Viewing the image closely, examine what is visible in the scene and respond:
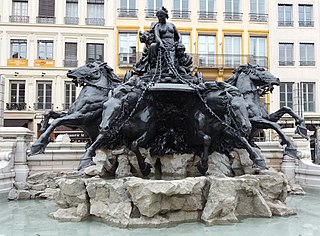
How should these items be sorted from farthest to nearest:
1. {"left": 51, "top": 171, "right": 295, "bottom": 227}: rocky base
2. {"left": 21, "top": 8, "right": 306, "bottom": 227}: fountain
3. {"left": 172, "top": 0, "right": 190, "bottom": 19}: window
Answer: {"left": 172, "top": 0, "right": 190, "bottom": 19}: window, {"left": 21, "top": 8, "right": 306, "bottom": 227}: fountain, {"left": 51, "top": 171, "right": 295, "bottom": 227}: rocky base

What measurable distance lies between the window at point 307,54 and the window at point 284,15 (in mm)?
2071

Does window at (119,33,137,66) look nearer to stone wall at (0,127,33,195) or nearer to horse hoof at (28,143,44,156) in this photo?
stone wall at (0,127,33,195)

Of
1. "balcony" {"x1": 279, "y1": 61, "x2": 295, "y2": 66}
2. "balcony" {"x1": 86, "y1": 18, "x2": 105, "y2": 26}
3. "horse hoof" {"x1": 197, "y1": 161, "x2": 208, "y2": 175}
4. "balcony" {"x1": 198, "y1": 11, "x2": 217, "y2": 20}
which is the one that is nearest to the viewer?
"horse hoof" {"x1": 197, "y1": 161, "x2": 208, "y2": 175}

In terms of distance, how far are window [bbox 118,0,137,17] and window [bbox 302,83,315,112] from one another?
13.8 m

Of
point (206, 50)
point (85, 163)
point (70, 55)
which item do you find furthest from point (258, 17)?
point (85, 163)

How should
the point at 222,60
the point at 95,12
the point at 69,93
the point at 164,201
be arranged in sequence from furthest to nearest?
1. the point at 222,60
2. the point at 95,12
3. the point at 69,93
4. the point at 164,201

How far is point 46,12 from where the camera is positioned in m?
26.5

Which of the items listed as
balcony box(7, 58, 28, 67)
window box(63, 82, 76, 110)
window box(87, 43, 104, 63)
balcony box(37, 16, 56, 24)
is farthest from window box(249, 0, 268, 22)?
balcony box(7, 58, 28, 67)

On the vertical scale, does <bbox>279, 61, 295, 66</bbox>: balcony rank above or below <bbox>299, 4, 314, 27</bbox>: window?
below

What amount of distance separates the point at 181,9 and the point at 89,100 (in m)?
21.7

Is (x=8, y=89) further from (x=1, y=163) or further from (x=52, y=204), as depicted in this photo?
(x=52, y=204)

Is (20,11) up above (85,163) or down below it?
above

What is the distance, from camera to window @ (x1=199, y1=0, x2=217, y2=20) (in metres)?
28.1

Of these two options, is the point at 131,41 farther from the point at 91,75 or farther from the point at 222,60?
the point at 91,75
